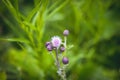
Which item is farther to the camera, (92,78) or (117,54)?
(117,54)

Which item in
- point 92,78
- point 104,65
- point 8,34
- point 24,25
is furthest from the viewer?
point 8,34

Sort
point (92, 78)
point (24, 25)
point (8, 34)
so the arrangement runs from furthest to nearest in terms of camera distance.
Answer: point (8, 34) → point (92, 78) → point (24, 25)

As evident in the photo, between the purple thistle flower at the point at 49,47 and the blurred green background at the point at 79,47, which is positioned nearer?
the purple thistle flower at the point at 49,47

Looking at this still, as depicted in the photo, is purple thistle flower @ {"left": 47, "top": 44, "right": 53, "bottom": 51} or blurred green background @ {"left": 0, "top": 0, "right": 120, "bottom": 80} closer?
purple thistle flower @ {"left": 47, "top": 44, "right": 53, "bottom": 51}

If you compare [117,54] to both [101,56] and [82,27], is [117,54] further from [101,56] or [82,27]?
[82,27]

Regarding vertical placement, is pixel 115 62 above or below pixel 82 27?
below

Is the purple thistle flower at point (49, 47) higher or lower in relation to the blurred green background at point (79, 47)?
lower

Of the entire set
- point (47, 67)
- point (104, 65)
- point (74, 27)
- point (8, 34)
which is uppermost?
point (8, 34)

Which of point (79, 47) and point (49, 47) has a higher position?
point (79, 47)

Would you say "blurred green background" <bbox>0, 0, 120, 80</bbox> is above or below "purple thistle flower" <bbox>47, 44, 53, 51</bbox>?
above

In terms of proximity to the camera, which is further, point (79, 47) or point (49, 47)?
point (79, 47)

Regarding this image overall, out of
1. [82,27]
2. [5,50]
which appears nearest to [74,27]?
[82,27]
